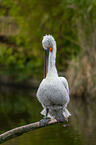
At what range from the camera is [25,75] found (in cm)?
2430

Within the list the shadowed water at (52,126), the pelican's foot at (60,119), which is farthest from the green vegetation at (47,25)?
the pelican's foot at (60,119)

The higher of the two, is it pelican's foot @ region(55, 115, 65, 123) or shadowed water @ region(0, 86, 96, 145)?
pelican's foot @ region(55, 115, 65, 123)

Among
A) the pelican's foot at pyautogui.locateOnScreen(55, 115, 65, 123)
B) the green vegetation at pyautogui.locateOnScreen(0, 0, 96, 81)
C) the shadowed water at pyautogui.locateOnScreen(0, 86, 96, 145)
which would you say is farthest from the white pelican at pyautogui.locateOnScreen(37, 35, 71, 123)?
the green vegetation at pyautogui.locateOnScreen(0, 0, 96, 81)

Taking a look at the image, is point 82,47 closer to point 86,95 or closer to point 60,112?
point 86,95

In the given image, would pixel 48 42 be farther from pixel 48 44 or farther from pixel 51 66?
pixel 51 66

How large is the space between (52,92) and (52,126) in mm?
5513

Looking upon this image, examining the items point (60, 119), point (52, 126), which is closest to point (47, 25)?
point (52, 126)

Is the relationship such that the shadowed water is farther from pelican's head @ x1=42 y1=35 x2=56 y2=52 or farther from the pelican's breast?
pelican's head @ x1=42 y1=35 x2=56 y2=52

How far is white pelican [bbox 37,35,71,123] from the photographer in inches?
216

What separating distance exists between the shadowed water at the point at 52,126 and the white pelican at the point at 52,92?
284 cm

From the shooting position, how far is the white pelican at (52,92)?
216 inches

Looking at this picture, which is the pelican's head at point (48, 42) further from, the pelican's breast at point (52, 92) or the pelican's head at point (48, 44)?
the pelican's breast at point (52, 92)

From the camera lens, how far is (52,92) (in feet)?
18.0

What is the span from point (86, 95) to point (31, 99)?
106 inches
